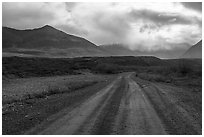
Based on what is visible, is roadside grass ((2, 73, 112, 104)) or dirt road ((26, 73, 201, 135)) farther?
roadside grass ((2, 73, 112, 104))

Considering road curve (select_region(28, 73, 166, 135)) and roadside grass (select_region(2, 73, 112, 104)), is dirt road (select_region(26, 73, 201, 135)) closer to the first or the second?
road curve (select_region(28, 73, 166, 135))

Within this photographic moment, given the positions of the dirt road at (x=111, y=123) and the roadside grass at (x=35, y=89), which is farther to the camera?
the roadside grass at (x=35, y=89)

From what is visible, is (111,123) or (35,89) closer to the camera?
(111,123)

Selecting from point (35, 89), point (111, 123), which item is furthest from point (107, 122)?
point (35, 89)

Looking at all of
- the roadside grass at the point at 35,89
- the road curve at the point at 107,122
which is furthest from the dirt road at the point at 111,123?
the roadside grass at the point at 35,89

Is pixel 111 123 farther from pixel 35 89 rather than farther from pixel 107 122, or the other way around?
pixel 35 89

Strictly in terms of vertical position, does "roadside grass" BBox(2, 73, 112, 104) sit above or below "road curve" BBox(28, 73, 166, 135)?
below

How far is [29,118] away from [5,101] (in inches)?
321

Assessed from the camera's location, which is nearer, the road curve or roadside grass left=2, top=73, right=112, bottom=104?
the road curve

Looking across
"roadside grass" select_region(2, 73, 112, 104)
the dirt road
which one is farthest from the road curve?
"roadside grass" select_region(2, 73, 112, 104)

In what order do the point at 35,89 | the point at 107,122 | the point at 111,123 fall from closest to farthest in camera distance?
the point at 111,123
the point at 107,122
the point at 35,89

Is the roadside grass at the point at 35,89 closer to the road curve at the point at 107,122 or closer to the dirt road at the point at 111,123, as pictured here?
the road curve at the point at 107,122

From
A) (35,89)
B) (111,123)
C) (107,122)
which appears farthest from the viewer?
(35,89)

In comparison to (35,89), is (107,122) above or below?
above
